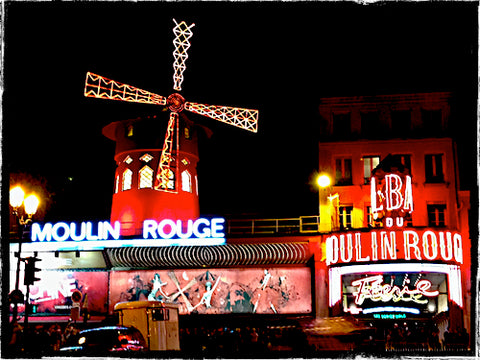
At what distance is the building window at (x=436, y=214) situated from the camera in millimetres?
24234

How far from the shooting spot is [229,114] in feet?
87.5

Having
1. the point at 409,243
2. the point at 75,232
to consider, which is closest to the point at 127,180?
the point at 75,232

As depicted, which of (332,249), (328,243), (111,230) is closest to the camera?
(332,249)

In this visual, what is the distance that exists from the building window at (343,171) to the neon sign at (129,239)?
464 cm

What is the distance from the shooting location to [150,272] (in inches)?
944

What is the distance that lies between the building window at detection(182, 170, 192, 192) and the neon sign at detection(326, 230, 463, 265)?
6533 mm

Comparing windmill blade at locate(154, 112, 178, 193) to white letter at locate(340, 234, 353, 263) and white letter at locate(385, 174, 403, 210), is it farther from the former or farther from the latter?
white letter at locate(385, 174, 403, 210)

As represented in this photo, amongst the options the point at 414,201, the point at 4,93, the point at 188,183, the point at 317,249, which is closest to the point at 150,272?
the point at 188,183

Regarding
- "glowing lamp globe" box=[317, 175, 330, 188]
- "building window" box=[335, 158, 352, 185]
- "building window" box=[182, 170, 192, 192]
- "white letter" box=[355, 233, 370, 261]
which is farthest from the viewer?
"building window" box=[182, 170, 192, 192]

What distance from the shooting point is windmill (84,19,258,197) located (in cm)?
2497

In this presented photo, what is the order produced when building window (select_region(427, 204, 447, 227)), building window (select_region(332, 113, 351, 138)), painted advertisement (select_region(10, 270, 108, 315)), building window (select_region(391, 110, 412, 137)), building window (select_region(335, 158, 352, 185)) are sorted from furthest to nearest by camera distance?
1. building window (select_region(332, 113, 351, 138))
2. building window (select_region(391, 110, 412, 137))
3. building window (select_region(335, 158, 352, 185))
4. building window (select_region(427, 204, 447, 227))
5. painted advertisement (select_region(10, 270, 108, 315))

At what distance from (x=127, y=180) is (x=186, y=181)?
2.14 metres

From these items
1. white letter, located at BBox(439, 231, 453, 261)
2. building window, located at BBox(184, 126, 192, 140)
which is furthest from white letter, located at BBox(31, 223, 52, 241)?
white letter, located at BBox(439, 231, 453, 261)

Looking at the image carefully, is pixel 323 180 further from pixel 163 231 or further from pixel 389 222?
pixel 163 231
